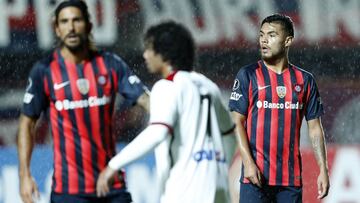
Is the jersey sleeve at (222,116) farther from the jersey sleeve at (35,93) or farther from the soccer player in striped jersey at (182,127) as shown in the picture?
the jersey sleeve at (35,93)

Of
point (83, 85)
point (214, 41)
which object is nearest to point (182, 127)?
point (83, 85)

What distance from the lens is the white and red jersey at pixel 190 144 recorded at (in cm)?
514

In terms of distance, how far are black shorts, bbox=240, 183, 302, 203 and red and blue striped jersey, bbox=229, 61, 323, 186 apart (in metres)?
0.03

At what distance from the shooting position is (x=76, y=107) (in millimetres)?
5488

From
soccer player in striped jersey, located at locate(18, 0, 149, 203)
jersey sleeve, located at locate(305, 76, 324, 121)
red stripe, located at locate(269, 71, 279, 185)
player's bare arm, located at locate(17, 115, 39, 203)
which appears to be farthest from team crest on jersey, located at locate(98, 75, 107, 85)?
jersey sleeve, located at locate(305, 76, 324, 121)

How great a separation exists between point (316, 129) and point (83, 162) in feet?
5.12

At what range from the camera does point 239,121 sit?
6473 mm

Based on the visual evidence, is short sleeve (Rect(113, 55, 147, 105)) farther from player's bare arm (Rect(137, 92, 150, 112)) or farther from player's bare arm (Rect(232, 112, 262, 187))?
player's bare arm (Rect(232, 112, 262, 187))

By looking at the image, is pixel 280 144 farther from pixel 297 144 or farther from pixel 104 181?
pixel 104 181

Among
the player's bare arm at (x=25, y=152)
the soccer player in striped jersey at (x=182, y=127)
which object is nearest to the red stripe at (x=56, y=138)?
the player's bare arm at (x=25, y=152)

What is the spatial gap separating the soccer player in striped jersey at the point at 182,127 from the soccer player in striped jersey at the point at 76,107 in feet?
0.82

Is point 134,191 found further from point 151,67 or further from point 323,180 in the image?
point 151,67

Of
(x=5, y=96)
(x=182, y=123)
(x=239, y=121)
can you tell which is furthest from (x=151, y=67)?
(x=5, y=96)

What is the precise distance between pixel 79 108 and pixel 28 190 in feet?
1.35
